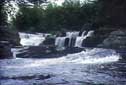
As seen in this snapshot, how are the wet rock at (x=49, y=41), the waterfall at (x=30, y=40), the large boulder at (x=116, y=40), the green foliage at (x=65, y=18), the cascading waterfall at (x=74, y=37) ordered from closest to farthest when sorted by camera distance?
Answer: the large boulder at (x=116, y=40), the cascading waterfall at (x=74, y=37), the wet rock at (x=49, y=41), the waterfall at (x=30, y=40), the green foliage at (x=65, y=18)

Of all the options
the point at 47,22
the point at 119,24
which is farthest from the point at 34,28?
the point at 119,24

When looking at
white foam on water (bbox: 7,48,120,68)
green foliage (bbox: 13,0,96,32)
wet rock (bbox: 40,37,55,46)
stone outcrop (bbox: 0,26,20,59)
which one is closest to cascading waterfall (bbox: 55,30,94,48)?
wet rock (bbox: 40,37,55,46)

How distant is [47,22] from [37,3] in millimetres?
45123

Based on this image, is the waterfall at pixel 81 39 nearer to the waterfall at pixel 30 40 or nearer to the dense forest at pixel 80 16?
the dense forest at pixel 80 16

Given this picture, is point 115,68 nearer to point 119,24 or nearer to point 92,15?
point 119,24

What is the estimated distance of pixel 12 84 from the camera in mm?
10750

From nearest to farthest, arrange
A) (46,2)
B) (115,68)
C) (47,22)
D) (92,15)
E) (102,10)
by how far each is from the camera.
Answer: (46,2) → (115,68) → (102,10) → (92,15) → (47,22)

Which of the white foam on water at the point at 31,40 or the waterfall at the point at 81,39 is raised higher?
the waterfall at the point at 81,39

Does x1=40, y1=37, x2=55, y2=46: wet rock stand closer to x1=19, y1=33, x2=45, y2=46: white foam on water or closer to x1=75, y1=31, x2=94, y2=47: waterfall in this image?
x1=19, y1=33, x2=45, y2=46: white foam on water

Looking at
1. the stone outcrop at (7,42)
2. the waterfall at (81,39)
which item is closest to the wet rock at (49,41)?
the waterfall at (81,39)

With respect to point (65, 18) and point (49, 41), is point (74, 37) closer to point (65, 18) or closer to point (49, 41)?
point (49, 41)

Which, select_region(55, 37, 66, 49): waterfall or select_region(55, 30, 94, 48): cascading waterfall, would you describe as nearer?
select_region(55, 30, 94, 48): cascading waterfall

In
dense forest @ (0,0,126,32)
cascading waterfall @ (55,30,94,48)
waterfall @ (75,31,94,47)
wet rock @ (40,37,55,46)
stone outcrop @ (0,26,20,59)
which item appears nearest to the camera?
stone outcrop @ (0,26,20,59)

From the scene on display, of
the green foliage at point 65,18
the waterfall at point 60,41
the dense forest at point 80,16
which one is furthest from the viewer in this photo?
the green foliage at point 65,18
